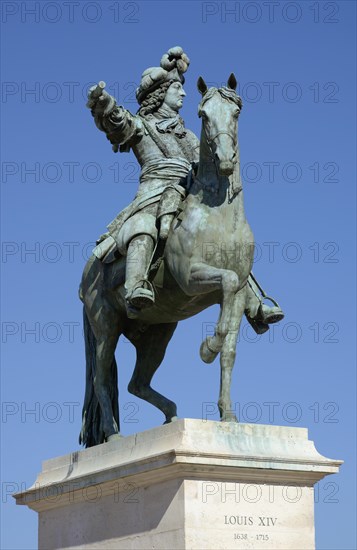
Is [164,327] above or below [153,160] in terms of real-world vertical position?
below

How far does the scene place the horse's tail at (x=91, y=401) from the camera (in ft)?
58.6

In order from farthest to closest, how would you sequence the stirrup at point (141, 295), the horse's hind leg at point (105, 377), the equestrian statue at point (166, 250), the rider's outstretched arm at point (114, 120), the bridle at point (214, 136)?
the horse's hind leg at point (105, 377) → the rider's outstretched arm at point (114, 120) → the stirrup at point (141, 295) → the equestrian statue at point (166, 250) → the bridle at point (214, 136)

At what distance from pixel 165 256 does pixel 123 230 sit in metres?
0.61

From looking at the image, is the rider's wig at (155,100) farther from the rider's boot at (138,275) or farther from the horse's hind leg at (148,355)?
the horse's hind leg at (148,355)

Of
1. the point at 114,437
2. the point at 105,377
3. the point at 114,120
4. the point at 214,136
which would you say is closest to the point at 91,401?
the point at 105,377

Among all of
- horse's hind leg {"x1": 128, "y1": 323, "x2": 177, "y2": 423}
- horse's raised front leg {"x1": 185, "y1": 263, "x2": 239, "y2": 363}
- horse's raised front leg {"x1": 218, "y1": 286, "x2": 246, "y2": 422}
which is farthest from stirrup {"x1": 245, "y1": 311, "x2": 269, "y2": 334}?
horse's hind leg {"x1": 128, "y1": 323, "x2": 177, "y2": 423}

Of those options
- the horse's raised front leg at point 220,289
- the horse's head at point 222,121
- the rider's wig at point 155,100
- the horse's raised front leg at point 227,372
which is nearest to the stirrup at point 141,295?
Answer: the horse's raised front leg at point 220,289

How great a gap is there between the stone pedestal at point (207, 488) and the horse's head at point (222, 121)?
2.61 metres

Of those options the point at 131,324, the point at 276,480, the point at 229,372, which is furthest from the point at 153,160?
the point at 276,480

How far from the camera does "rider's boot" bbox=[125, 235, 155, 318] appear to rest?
16.2m

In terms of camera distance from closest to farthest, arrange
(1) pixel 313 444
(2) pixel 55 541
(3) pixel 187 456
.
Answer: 1. (3) pixel 187 456
2. (1) pixel 313 444
3. (2) pixel 55 541

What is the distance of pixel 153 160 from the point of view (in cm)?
1759

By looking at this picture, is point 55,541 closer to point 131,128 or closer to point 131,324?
point 131,324

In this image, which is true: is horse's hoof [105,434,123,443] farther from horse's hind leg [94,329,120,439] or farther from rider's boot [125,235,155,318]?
rider's boot [125,235,155,318]
